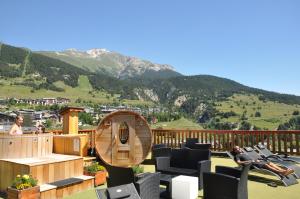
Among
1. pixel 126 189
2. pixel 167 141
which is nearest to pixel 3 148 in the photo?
pixel 126 189

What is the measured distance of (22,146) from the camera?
815 cm

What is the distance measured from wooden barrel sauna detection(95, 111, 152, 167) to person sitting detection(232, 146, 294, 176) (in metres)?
3.16

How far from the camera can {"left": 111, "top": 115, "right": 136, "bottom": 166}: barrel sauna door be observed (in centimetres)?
1039

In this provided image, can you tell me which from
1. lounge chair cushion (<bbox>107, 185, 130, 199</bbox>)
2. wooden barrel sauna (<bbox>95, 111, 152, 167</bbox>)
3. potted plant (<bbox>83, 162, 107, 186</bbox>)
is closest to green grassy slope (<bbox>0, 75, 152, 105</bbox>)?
wooden barrel sauna (<bbox>95, 111, 152, 167</bbox>)

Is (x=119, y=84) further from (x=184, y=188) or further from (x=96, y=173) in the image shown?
(x=184, y=188)


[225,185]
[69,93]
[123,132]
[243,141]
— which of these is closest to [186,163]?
[225,185]

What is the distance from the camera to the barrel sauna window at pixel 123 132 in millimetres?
10656

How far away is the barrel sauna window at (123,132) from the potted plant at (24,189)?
14.1 feet

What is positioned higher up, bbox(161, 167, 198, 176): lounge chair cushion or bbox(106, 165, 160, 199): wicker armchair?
bbox(106, 165, 160, 199): wicker armchair

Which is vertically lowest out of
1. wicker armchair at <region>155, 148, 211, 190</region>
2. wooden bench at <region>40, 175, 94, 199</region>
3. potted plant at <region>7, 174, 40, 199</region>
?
wooden bench at <region>40, 175, 94, 199</region>

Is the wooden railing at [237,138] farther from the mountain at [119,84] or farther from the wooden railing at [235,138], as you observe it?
the mountain at [119,84]

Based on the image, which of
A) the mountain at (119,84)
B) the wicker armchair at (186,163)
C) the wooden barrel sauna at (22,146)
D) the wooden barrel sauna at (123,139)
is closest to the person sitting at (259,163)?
the wicker armchair at (186,163)

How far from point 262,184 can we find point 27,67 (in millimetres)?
171221

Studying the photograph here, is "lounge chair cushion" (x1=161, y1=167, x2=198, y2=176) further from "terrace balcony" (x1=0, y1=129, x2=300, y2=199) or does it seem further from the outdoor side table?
"terrace balcony" (x1=0, y1=129, x2=300, y2=199)
